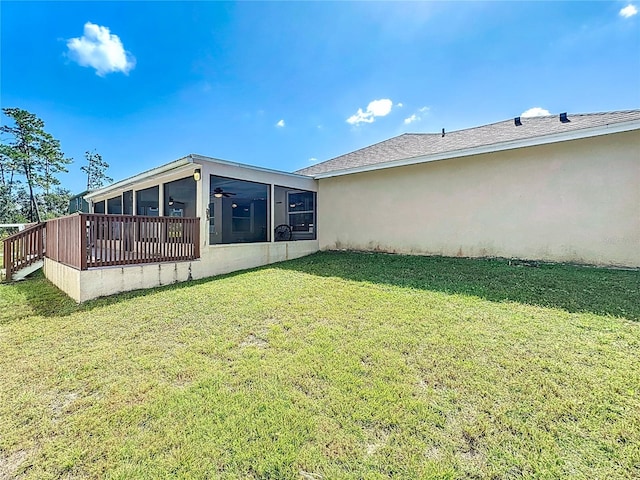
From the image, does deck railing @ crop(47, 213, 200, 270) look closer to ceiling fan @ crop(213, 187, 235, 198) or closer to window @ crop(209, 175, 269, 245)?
window @ crop(209, 175, 269, 245)

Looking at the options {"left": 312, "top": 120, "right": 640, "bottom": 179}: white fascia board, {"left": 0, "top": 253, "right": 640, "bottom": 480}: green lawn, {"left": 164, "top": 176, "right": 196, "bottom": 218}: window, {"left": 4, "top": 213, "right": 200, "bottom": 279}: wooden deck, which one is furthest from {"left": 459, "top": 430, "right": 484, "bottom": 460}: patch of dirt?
{"left": 164, "top": 176, "right": 196, "bottom": 218}: window

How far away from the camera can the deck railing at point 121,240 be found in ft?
18.4

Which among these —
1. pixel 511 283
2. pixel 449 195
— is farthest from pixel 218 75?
pixel 511 283

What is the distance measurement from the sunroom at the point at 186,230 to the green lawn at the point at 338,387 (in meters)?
1.31

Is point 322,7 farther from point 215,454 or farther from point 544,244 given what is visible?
point 215,454

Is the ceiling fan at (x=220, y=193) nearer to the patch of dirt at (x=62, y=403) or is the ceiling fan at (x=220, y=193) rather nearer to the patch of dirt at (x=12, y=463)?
the patch of dirt at (x=62, y=403)

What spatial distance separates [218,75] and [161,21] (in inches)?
104

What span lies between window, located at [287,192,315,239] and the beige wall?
4.16 feet

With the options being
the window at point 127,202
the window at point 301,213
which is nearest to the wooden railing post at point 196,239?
the window at point 301,213

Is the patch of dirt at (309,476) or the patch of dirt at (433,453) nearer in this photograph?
the patch of dirt at (309,476)

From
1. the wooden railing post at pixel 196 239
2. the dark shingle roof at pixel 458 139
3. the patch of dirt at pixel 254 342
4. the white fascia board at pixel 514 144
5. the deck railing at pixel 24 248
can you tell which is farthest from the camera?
the deck railing at pixel 24 248

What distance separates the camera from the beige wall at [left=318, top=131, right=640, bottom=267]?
5633mm

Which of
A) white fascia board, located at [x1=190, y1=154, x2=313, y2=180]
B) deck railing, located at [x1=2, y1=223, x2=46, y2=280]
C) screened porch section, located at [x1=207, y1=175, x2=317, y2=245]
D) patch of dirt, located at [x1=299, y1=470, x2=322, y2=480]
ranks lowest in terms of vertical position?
patch of dirt, located at [x1=299, y1=470, x2=322, y2=480]

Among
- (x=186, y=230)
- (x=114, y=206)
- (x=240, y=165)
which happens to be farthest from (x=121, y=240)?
(x=114, y=206)
